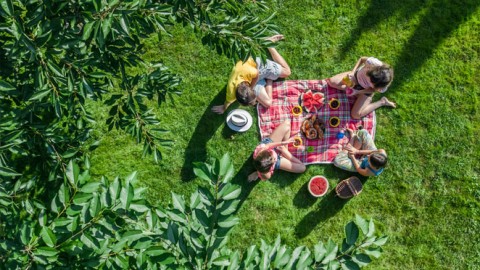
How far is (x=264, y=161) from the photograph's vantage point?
542 cm

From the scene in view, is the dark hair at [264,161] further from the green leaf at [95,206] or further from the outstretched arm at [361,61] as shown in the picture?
the green leaf at [95,206]

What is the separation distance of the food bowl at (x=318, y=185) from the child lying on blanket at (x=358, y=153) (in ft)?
0.93

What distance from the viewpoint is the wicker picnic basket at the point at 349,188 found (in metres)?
5.92

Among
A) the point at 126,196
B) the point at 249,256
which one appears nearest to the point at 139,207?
the point at 126,196

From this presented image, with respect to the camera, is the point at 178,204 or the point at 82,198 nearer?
the point at 82,198

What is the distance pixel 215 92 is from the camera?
616 centimetres

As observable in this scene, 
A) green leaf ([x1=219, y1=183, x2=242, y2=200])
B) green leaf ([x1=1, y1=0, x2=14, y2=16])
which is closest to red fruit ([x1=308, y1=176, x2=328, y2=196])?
green leaf ([x1=219, y1=183, x2=242, y2=200])

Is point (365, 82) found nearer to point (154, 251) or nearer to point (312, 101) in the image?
point (312, 101)

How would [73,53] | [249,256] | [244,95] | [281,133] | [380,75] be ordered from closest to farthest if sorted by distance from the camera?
[249,256], [73,53], [380,75], [244,95], [281,133]

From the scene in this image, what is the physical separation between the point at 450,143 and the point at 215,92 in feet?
10.9

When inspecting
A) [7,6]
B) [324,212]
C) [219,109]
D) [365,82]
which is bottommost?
[324,212]

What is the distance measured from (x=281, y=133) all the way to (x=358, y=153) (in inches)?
42.3

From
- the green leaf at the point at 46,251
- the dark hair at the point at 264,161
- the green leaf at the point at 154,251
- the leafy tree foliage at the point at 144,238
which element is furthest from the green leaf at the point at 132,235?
the dark hair at the point at 264,161

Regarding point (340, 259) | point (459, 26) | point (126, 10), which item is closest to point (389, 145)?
point (459, 26)
